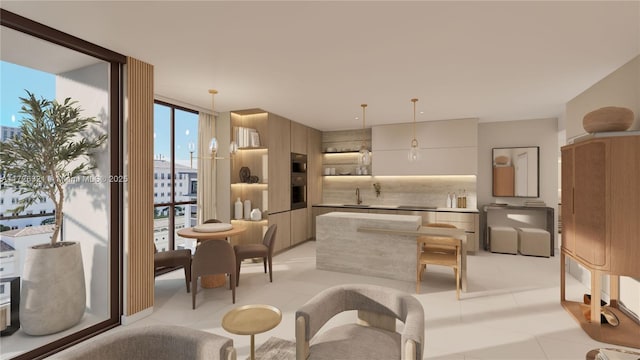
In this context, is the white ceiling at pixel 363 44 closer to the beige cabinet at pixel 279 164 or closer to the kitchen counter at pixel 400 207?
the beige cabinet at pixel 279 164

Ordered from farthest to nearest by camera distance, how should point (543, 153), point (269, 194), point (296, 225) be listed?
1. point (296, 225)
2. point (543, 153)
3. point (269, 194)

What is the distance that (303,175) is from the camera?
267 inches

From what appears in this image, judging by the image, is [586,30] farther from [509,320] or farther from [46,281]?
[46,281]

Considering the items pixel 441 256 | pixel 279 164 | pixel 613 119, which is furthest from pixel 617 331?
pixel 279 164

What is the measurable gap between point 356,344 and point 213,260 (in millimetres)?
2211

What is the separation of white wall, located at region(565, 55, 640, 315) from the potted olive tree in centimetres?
558

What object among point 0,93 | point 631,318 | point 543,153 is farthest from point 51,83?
point 543,153

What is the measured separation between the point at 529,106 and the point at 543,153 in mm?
1523

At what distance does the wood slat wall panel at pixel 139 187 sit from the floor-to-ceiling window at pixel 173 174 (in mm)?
1431

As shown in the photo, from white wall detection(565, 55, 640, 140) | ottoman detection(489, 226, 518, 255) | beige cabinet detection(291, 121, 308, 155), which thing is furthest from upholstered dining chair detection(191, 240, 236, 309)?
ottoman detection(489, 226, 518, 255)

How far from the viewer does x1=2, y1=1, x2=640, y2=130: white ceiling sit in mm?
2234

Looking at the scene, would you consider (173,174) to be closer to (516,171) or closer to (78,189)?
(78,189)

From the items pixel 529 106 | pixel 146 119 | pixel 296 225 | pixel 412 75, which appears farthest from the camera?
pixel 296 225

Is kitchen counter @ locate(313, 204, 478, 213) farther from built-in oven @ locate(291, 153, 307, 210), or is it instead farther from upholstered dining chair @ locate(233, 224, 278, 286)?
upholstered dining chair @ locate(233, 224, 278, 286)
